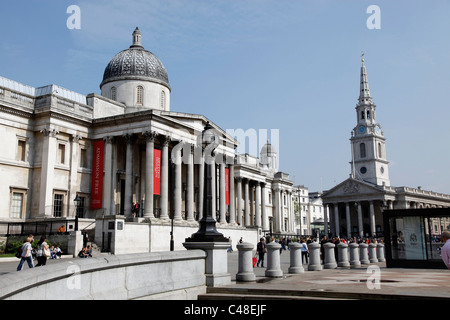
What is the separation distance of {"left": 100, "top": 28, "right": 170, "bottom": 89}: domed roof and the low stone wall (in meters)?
37.5

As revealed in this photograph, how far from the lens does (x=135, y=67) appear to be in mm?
47188

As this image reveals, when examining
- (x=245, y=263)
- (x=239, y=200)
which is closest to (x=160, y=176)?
(x=239, y=200)

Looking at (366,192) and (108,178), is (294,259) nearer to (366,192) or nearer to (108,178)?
(108,178)

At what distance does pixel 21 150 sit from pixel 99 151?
637 centimetres

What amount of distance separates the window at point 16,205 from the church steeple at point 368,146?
324 feet

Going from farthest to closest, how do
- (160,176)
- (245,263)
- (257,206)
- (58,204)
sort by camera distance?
1. (257,206)
2. (160,176)
3. (58,204)
4. (245,263)

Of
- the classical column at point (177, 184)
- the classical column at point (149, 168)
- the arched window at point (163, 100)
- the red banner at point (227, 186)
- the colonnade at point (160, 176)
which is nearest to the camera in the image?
the classical column at point (149, 168)

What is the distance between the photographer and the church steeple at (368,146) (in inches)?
4697

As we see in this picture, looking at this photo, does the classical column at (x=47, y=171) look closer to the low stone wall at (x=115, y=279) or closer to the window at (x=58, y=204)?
the window at (x=58, y=204)

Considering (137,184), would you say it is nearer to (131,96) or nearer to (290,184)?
(131,96)

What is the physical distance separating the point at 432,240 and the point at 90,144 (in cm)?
2997

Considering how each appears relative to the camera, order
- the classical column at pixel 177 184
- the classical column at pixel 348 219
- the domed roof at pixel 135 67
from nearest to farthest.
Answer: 1. the classical column at pixel 177 184
2. the domed roof at pixel 135 67
3. the classical column at pixel 348 219

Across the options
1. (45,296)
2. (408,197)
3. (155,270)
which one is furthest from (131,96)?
(408,197)

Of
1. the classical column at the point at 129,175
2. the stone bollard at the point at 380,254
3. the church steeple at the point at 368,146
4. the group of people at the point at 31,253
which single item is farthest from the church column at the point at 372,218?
the group of people at the point at 31,253
